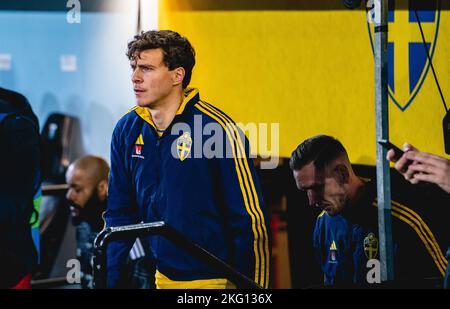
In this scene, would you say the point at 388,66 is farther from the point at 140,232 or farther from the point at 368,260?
the point at 140,232

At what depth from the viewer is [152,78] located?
351cm

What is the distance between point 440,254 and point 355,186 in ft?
1.49

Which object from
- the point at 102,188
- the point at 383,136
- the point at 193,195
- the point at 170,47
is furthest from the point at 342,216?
the point at 102,188

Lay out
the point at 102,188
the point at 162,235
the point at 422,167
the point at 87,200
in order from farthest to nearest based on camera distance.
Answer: the point at 87,200
the point at 102,188
the point at 422,167
the point at 162,235

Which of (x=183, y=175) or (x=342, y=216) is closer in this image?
(x=183, y=175)

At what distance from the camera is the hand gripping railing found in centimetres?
304

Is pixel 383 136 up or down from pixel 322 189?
up

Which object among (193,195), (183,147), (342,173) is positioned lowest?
(193,195)

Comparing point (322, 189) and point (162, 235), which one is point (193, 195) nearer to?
point (162, 235)

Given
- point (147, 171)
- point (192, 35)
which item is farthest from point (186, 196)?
point (192, 35)

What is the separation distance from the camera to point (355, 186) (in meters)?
3.51

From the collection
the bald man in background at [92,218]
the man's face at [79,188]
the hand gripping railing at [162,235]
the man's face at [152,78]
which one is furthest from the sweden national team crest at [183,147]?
the man's face at [79,188]

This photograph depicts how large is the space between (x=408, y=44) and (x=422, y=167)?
53 cm

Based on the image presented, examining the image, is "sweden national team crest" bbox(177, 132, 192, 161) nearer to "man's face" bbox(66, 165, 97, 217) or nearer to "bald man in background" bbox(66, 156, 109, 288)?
"bald man in background" bbox(66, 156, 109, 288)
